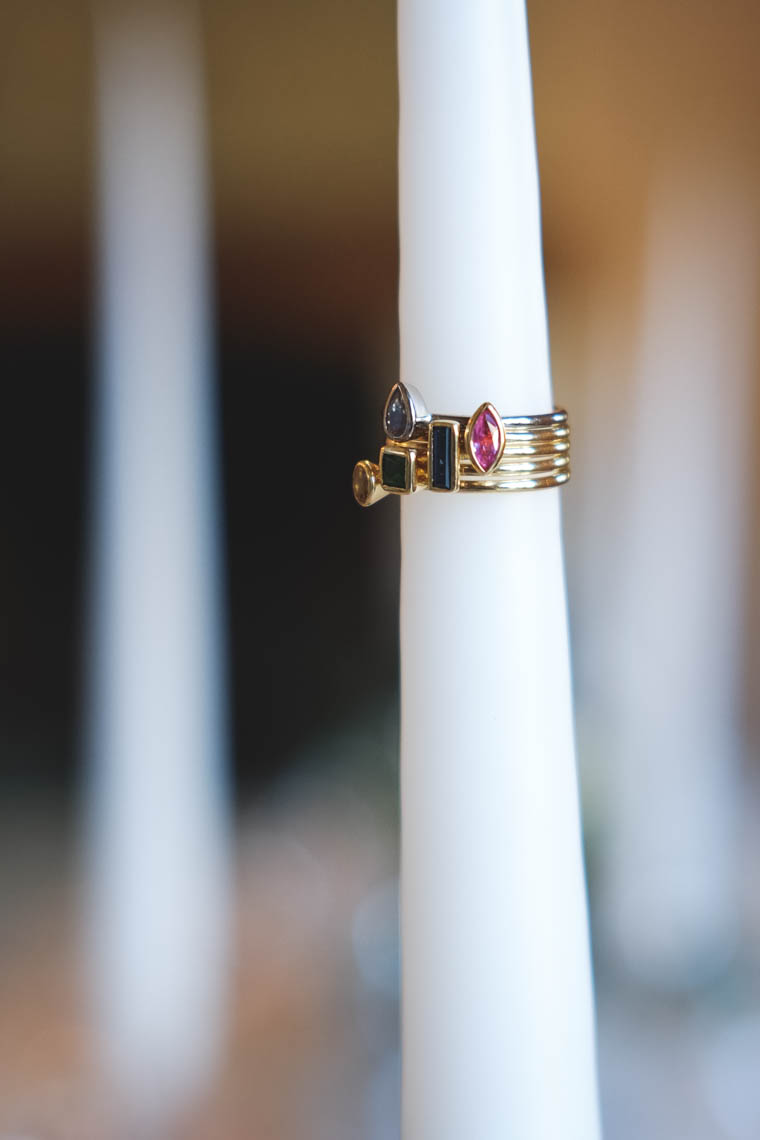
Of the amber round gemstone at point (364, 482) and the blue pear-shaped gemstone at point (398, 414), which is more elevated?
the blue pear-shaped gemstone at point (398, 414)

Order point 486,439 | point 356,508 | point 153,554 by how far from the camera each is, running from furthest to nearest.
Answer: point 356,508 → point 153,554 → point 486,439

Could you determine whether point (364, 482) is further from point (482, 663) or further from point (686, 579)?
point (686, 579)

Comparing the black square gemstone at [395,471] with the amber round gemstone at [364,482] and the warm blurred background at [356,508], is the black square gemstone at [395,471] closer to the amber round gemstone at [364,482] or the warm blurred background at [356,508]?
the amber round gemstone at [364,482]

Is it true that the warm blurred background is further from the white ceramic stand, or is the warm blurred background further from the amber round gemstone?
the amber round gemstone

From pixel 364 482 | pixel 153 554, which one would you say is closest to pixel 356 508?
pixel 153 554

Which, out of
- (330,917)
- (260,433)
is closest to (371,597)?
(260,433)

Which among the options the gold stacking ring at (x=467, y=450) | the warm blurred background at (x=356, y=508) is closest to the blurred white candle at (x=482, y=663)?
the gold stacking ring at (x=467, y=450)
